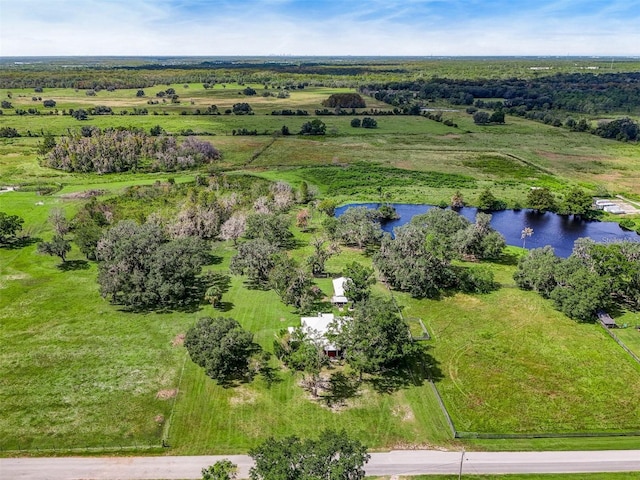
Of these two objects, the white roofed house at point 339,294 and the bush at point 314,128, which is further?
the bush at point 314,128

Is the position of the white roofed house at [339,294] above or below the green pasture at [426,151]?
below

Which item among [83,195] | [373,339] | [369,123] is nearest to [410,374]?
[373,339]

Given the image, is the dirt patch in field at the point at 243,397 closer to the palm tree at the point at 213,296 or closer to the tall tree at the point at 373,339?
the tall tree at the point at 373,339

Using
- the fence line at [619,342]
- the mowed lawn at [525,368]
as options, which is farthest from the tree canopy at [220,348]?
the fence line at [619,342]

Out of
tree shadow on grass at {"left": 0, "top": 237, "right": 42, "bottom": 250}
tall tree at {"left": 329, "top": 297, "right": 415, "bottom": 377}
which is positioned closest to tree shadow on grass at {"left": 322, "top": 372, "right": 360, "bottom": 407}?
tall tree at {"left": 329, "top": 297, "right": 415, "bottom": 377}

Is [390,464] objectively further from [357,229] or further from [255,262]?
[357,229]
